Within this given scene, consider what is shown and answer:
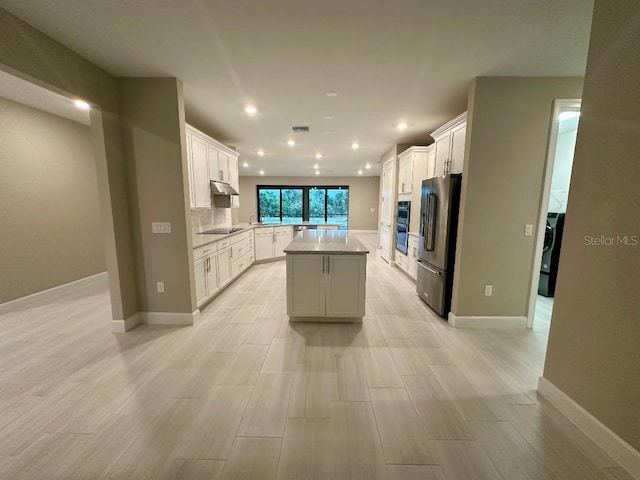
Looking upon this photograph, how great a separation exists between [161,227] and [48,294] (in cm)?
257

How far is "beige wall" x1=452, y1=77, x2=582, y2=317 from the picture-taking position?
2.63 m

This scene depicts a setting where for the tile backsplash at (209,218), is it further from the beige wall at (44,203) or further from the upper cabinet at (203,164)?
the beige wall at (44,203)

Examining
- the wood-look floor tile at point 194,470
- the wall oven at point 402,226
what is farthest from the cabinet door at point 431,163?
the wood-look floor tile at point 194,470

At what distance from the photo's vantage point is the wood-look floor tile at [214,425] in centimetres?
145

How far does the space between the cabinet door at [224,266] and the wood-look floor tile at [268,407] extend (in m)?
2.23

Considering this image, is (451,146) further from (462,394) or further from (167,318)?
(167,318)

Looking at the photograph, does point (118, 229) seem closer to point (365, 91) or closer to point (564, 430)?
point (365, 91)

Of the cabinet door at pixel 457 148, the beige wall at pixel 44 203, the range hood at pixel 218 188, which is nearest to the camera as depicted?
the cabinet door at pixel 457 148

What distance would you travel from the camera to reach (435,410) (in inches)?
69.4

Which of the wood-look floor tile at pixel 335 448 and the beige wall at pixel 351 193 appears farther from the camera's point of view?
the beige wall at pixel 351 193

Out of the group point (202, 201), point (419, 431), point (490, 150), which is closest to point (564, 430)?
point (419, 431)

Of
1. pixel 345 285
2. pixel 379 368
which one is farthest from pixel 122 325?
pixel 379 368

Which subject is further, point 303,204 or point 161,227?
point 303,204

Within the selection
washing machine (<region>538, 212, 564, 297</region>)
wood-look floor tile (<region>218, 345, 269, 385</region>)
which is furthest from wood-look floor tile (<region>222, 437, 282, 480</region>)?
washing machine (<region>538, 212, 564, 297</region>)
